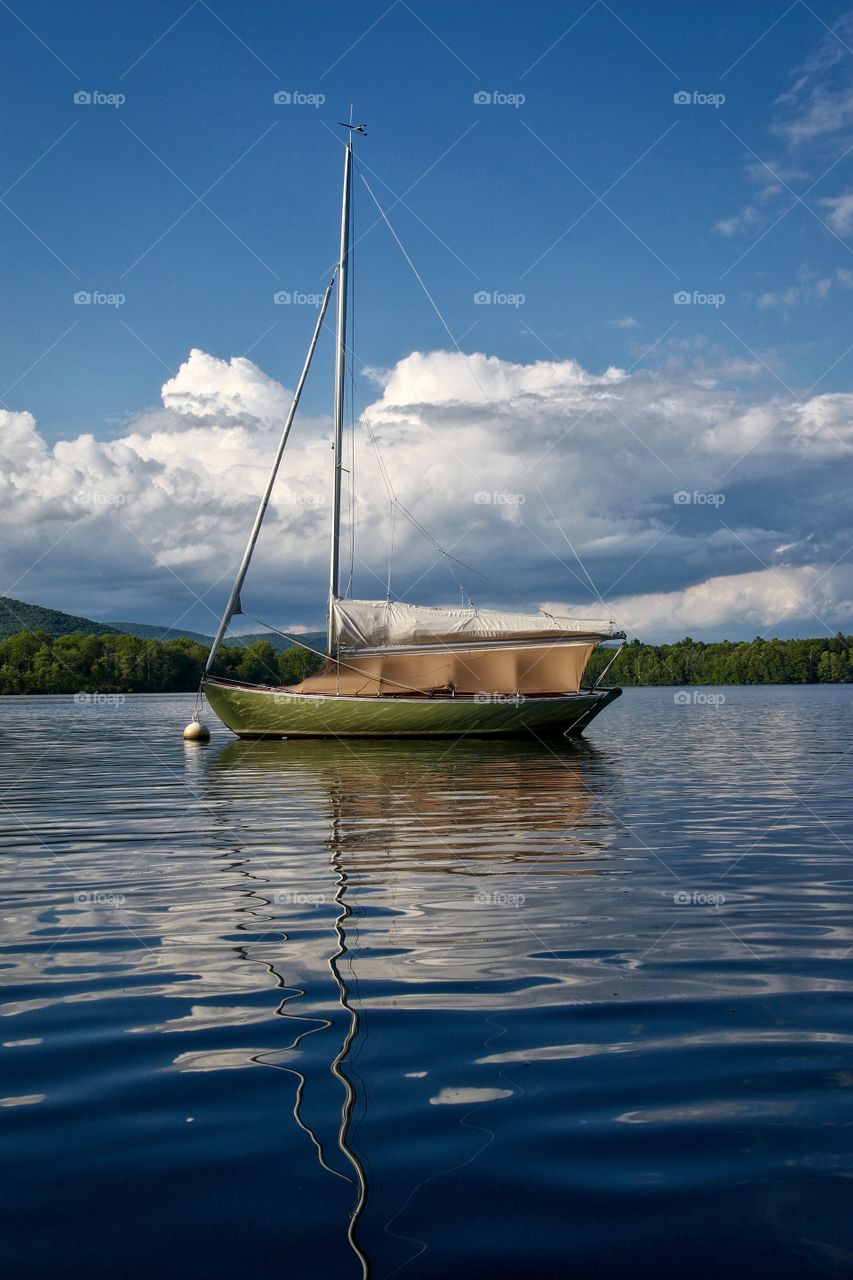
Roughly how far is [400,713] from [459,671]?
287cm

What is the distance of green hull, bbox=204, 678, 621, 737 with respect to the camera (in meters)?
37.9

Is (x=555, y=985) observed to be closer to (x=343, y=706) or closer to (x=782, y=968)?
(x=782, y=968)

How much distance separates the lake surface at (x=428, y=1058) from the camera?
143 inches

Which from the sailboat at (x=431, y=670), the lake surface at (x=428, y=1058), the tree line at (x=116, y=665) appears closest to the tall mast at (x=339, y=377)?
the sailboat at (x=431, y=670)

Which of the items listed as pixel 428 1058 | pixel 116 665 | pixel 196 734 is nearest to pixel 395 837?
pixel 428 1058

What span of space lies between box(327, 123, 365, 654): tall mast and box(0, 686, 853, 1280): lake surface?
25865mm

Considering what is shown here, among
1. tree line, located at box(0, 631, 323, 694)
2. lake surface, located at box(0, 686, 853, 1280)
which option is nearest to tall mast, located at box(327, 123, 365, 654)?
lake surface, located at box(0, 686, 853, 1280)

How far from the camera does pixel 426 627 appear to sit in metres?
39.1

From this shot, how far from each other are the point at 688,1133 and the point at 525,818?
40.3ft

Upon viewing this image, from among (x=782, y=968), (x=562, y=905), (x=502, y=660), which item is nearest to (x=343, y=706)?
(x=502, y=660)

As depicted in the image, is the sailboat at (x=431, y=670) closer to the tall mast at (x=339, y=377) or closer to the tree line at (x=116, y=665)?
the tall mast at (x=339, y=377)

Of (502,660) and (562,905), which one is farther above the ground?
(502,660)

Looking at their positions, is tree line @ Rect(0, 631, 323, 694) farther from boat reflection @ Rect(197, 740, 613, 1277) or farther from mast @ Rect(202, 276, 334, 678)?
boat reflection @ Rect(197, 740, 613, 1277)

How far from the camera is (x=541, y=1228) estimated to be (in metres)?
3.65
